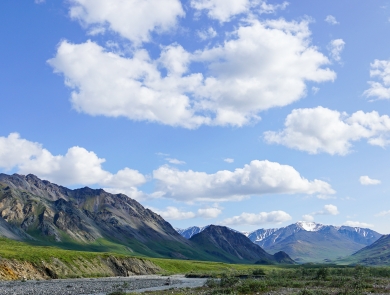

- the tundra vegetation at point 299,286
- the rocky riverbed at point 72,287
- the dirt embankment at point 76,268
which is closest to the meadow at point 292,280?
the tundra vegetation at point 299,286

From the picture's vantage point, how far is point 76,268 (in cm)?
13862

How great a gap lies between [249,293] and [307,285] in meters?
22.0

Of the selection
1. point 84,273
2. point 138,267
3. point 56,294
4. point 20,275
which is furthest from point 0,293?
point 138,267

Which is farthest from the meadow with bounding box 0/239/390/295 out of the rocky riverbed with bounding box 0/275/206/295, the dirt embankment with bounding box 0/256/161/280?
the rocky riverbed with bounding box 0/275/206/295

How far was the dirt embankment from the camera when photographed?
371 ft

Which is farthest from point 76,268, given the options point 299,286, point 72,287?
point 299,286

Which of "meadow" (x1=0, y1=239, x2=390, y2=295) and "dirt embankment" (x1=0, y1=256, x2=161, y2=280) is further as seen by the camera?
"dirt embankment" (x1=0, y1=256, x2=161, y2=280)

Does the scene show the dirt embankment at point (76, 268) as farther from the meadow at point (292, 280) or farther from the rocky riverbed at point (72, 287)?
the rocky riverbed at point (72, 287)

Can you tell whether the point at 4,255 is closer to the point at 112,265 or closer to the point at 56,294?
the point at 112,265

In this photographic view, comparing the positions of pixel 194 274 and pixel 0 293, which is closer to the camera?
pixel 0 293

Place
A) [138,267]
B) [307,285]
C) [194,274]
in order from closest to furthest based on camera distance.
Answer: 1. [307,285]
2. [194,274]
3. [138,267]

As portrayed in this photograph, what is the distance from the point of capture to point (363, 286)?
69562mm

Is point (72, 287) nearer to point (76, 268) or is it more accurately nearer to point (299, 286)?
point (299, 286)

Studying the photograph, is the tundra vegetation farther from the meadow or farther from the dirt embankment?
the dirt embankment
